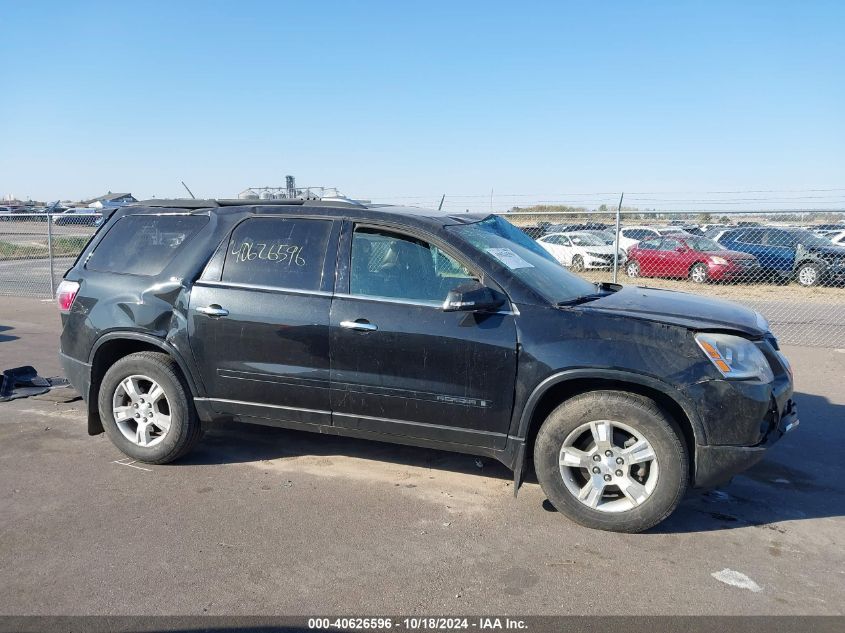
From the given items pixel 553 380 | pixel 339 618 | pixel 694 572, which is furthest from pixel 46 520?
pixel 694 572

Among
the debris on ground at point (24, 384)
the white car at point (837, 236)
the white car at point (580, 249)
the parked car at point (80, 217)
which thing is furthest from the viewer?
the white car at point (837, 236)

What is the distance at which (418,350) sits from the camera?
427 cm

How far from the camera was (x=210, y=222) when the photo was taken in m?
5.01

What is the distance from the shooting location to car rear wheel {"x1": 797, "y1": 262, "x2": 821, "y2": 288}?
15258mm

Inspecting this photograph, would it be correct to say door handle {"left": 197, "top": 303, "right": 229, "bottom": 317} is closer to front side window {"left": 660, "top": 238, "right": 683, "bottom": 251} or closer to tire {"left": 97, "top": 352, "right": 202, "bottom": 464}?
tire {"left": 97, "top": 352, "right": 202, "bottom": 464}

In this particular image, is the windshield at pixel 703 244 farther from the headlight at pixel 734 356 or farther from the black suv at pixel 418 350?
the headlight at pixel 734 356

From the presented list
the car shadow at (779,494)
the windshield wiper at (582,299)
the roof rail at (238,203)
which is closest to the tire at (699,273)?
the car shadow at (779,494)

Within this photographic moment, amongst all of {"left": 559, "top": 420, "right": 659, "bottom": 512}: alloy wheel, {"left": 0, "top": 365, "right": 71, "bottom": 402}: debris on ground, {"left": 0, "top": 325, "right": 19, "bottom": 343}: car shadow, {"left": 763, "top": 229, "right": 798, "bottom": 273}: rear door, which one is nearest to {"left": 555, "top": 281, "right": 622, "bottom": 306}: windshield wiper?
{"left": 559, "top": 420, "right": 659, "bottom": 512}: alloy wheel

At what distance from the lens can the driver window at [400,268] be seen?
4.37 m

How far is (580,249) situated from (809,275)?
5041 mm

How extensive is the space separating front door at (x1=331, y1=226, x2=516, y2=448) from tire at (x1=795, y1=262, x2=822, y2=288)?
13.5 meters

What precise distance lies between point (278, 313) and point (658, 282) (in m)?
13.1

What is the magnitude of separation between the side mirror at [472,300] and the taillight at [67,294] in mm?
2950

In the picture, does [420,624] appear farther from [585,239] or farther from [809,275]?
[585,239]
